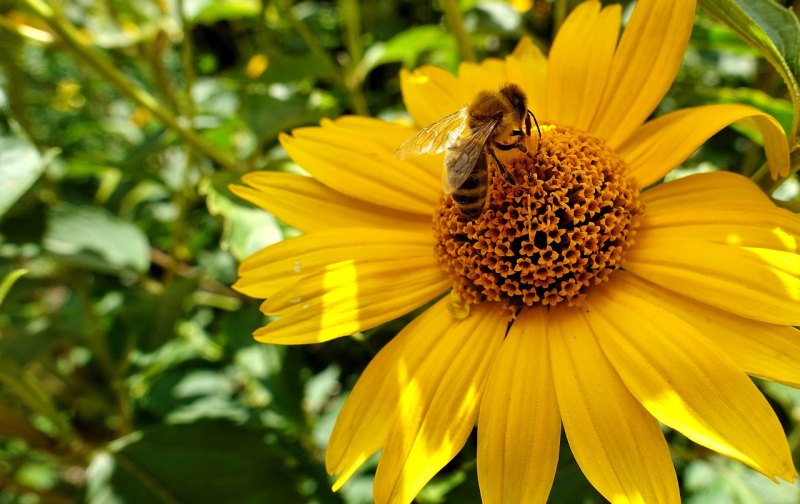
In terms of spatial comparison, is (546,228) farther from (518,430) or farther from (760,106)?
(760,106)

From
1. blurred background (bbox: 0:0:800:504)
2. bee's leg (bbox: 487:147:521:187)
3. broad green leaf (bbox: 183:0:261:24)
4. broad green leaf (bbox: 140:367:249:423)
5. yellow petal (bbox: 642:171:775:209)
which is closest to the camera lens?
yellow petal (bbox: 642:171:775:209)

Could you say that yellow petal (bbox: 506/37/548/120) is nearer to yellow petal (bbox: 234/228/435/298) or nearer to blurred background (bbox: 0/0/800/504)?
blurred background (bbox: 0/0/800/504)

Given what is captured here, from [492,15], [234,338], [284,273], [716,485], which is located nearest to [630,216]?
[284,273]

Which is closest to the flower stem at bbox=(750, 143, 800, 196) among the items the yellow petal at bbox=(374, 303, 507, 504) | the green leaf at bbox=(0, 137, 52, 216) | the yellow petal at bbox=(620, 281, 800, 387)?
the yellow petal at bbox=(620, 281, 800, 387)

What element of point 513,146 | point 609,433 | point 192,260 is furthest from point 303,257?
point 192,260

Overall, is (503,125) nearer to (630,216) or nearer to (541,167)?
(541,167)
